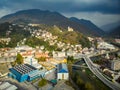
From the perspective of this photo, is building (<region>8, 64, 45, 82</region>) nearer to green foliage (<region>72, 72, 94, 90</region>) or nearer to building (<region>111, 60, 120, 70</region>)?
green foliage (<region>72, 72, 94, 90</region>)

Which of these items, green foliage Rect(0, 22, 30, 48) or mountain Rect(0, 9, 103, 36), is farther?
mountain Rect(0, 9, 103, 36)

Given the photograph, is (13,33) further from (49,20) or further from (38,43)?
(49,20)

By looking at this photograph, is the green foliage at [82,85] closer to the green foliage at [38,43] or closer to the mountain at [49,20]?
the green foliage at [38,43]

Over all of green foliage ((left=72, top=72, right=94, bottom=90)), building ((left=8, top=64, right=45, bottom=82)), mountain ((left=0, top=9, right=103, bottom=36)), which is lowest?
green foliage ((left=72, top=72, right=94, bottom=90))

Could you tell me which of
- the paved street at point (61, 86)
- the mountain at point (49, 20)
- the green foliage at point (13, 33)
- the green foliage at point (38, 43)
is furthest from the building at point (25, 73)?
the mountain at point (49, 20)

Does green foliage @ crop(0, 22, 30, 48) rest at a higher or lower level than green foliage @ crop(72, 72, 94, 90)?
higher

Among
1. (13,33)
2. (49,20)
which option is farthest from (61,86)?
(49,20)

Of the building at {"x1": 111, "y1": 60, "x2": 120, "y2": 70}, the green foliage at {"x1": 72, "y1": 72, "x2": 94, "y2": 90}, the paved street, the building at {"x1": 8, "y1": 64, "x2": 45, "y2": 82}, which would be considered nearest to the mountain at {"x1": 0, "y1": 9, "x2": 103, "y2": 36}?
the building at {"x1": 111, "y1": 60, "x2": 120, "y2": 70}

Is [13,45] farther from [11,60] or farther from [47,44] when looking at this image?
[11,60]

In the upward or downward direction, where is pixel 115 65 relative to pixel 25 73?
→ upward

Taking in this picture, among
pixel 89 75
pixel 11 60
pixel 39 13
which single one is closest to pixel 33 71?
pixel 89 75

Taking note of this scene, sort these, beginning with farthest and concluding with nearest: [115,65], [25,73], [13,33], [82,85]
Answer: [13,33] < [115,65] < [25,73] < [82,85]
